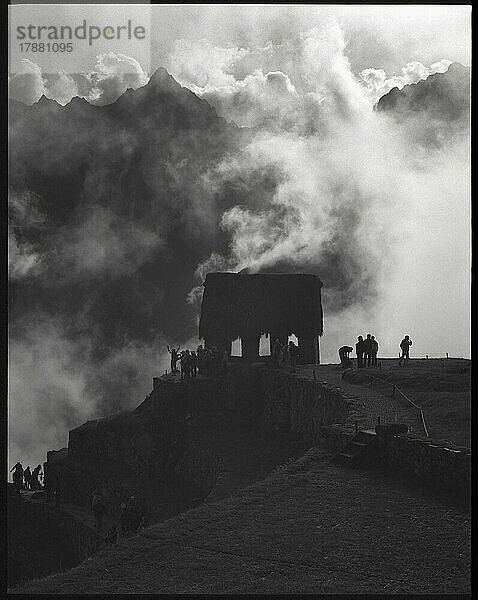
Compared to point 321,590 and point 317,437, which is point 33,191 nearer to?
point 317,437

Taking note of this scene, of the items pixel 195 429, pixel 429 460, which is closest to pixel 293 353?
pixel 195 429

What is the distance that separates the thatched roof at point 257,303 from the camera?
19.6 feet

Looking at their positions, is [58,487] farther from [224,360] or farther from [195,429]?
[224,360]

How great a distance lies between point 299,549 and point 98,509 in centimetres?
153

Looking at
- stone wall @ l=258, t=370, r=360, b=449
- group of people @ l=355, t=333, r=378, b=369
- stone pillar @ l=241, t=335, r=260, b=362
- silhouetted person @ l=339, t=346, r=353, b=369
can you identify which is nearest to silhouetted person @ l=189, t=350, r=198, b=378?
stone pillar @ l=241, t=335, r=260, b=362

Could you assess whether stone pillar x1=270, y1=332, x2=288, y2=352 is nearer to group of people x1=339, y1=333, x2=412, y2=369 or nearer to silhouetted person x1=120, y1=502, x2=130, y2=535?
group of people x1=339, y1=333, x2=412, y2=369

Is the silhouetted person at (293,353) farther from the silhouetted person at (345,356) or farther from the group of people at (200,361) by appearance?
the group of people at (200,361)

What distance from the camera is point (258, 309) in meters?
6.05

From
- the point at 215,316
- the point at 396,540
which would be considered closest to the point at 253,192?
the point at 215,316

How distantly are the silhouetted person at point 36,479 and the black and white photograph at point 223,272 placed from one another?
0.07 feet

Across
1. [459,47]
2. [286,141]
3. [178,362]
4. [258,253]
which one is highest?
[459,47]

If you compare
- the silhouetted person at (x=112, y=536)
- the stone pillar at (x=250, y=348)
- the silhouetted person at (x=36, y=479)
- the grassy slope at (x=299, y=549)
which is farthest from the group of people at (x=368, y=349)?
the silhouetted person at (x=36, y=479)

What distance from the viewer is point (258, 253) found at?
596 cm
